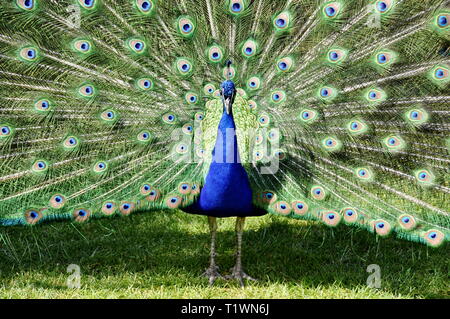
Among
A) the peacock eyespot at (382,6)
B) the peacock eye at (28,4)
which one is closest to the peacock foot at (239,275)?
the peacock eyespot at (382,6)

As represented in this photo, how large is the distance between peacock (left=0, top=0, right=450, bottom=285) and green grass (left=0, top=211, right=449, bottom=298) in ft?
1.88

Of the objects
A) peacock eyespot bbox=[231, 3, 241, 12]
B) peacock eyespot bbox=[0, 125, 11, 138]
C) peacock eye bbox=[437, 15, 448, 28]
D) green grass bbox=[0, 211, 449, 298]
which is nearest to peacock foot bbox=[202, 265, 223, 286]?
green grass bbox=[0, 211, 449, 298]

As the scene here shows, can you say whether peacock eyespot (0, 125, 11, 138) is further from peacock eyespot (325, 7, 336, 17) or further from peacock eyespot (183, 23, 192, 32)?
peacock eyespot (325, 7, 336, 17)

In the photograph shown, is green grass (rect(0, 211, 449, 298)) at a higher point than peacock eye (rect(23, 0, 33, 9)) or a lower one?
lower

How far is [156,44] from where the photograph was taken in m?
3.58

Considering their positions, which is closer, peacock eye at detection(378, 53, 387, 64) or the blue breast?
the blue breast

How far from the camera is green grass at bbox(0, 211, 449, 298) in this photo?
373 cm

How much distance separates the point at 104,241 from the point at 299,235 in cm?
169

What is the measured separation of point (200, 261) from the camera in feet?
14.0

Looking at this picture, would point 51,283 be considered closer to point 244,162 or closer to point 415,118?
point 244,162

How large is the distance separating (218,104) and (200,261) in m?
1.31

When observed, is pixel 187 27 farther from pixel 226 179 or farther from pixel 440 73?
pixel 440 73

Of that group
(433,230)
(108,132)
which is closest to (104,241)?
(108,132)

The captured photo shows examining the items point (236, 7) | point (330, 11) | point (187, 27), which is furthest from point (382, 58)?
point (187, 27)
